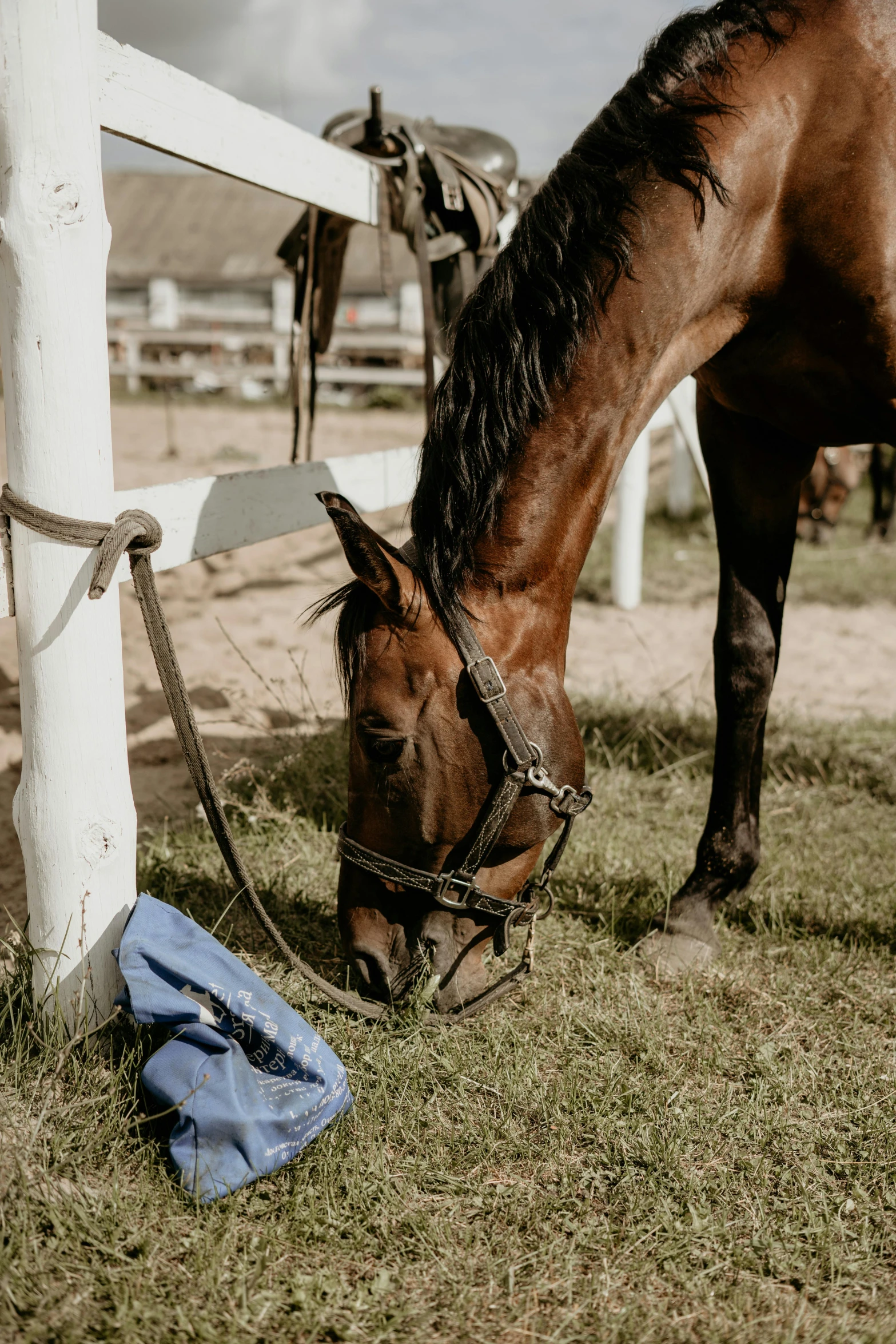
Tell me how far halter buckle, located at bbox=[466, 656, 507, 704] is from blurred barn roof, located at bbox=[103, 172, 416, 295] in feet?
96.7

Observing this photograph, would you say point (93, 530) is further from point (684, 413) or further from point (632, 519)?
point (632, 519)

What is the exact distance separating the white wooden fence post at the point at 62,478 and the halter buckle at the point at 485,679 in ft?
2.07

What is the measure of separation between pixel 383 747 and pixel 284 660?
9.27ft

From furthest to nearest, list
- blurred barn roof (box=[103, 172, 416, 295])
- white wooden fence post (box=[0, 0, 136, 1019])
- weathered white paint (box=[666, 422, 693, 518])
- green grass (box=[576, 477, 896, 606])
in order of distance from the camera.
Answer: blurred barn roof (box=[103, 172, 416, 295]), weathered white paint (box=[666, 422, 693, 518]), green grass (box=[576, 477, 896, 606]), white wooden fence post (box=[0, 0, 136, 1019])

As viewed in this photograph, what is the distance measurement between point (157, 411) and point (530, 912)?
1516cm

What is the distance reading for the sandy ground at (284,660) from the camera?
341 centimetres

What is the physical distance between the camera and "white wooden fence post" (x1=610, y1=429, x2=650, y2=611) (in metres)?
5.51

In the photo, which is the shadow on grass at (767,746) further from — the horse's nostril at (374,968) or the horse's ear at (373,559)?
the horse's ear at (373,559)

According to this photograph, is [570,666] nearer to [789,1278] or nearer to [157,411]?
[789,1278]

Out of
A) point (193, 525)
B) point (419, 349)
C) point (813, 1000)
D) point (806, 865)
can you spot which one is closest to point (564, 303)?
point (193, 525)

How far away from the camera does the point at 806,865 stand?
9.11 ft

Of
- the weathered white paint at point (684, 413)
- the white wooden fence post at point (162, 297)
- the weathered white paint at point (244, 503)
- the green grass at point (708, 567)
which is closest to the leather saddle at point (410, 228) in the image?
the weathered white paint at point (244, 503)

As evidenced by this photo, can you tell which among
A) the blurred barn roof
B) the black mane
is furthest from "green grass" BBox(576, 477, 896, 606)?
the blurred barn roof

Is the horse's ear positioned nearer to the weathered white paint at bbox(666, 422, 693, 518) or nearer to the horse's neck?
the horse's neck
